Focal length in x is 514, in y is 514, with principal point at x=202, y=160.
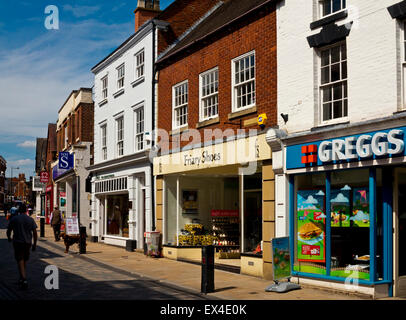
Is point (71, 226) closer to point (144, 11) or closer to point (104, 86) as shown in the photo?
point (104, 86)

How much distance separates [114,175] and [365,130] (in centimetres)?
1581

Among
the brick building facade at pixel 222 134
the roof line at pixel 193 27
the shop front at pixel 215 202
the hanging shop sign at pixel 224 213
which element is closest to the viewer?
the brick building facade at pixel 222 134

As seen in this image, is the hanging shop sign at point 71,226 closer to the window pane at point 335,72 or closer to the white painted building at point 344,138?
the white painted building at point 344,138

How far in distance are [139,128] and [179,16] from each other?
492cm

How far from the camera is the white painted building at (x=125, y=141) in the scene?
20641mm

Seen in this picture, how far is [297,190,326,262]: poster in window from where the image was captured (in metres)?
Result: 11.9


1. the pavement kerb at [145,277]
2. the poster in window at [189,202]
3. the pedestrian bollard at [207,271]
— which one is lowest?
the pavement kerb at [145,277]

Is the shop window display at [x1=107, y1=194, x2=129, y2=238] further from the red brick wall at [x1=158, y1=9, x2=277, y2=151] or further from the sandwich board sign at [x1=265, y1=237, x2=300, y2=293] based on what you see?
the sandwich board sign at [x1=265, y1=237, x2=300, y2=293]

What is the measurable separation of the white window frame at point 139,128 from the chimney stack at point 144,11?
4.61 m

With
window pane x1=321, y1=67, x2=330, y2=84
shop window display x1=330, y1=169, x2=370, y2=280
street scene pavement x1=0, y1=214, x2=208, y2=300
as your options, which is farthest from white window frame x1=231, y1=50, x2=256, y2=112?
street scene pavement x1=0, y1=214, x2=208, y2=300

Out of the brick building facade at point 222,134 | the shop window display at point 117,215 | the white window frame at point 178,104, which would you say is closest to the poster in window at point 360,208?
the brick building facade at point 222,134

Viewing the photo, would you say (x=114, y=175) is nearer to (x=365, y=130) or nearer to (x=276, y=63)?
(x=276, y=63)

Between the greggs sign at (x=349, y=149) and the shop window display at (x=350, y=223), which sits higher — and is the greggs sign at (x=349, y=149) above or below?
above

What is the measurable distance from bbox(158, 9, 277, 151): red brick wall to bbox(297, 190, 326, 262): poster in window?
2.24 m
